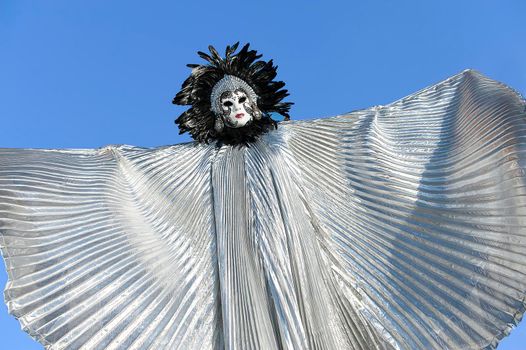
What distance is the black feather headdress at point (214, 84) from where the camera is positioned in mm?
7055

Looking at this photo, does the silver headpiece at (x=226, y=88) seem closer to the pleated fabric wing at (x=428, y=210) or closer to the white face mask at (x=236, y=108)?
the white face mask at (x=236, y=108)

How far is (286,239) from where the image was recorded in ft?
19.2

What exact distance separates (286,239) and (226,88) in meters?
1.83

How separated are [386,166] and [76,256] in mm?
2514

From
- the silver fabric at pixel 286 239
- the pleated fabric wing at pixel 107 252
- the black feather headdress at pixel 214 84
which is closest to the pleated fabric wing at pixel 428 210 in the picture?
the silver fabric at pixel 286 239

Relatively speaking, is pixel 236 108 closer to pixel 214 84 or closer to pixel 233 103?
pixel 233 103

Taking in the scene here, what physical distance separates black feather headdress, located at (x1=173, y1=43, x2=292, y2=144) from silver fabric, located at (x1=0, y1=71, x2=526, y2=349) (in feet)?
1.18

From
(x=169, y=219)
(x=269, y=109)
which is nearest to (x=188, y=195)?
(x=169, y=219)

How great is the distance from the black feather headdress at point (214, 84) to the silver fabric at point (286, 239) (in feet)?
1.18

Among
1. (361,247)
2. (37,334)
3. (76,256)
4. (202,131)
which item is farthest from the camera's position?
(202,131)

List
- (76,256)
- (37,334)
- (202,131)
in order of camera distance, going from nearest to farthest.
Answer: (37,334) → (76,256) → (202,131)

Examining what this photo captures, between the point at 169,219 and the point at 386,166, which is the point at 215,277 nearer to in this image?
the point at 169,219

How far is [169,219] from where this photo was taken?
249 inches

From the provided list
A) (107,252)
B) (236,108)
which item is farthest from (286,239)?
(236,108)
